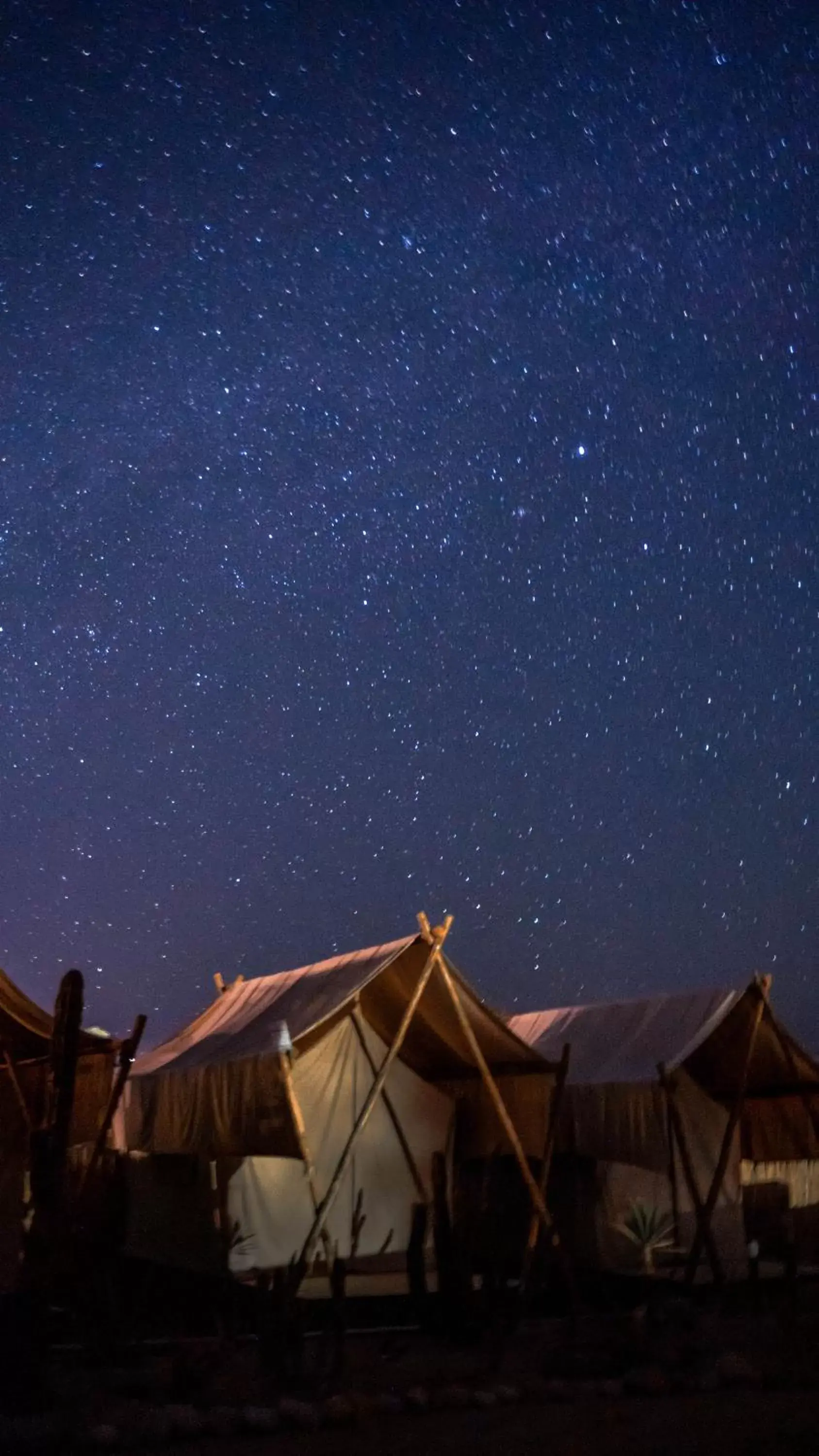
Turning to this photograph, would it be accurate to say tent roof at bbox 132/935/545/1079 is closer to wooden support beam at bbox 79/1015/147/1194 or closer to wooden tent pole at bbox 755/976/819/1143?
wooden support beam at bbox 79/1015/147/1194

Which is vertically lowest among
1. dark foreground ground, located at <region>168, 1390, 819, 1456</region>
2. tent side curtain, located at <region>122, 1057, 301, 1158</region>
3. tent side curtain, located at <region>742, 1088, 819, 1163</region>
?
tent side curtain, located at <region>742, 1088, 819, 1163</region>

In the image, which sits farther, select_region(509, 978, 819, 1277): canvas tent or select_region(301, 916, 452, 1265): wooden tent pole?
select_region(509, 978, 819, 1277): canvas tent

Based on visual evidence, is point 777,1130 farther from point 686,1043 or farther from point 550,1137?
point 550,1137

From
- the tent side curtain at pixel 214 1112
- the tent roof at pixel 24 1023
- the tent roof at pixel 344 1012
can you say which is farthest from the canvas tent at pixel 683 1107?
the tent roof at pixel 24 1023

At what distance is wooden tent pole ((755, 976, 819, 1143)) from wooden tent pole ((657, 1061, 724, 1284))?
51.3 inches

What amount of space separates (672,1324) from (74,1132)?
669 cm

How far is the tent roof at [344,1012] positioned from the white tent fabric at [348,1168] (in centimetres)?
41

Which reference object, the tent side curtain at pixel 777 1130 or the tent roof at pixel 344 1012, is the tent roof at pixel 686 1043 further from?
the tent roof at pixel 344 1012

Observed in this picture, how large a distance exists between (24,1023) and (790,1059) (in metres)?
8.18

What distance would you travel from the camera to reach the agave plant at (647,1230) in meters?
15.5

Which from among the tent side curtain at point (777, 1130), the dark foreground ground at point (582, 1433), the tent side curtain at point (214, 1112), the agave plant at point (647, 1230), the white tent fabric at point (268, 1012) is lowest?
the agave plant at point (647, 1230)

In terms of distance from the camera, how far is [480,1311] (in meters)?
11.2

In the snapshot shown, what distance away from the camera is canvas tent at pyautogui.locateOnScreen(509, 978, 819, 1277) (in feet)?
47.8

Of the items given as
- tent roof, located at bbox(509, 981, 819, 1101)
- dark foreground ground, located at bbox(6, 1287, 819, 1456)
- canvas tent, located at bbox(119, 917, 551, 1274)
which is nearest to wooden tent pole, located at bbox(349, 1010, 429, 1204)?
canvas tent, located at bbox(119, 917, 551, 1274)
